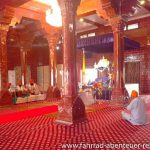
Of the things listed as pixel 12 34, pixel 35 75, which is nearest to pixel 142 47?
pixel 12 34

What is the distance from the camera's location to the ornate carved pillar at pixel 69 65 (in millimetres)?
→ 4609

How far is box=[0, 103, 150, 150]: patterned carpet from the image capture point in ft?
10.6

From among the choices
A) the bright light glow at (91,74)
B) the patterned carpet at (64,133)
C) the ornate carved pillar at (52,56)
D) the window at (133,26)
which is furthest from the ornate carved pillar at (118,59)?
the bright light glow at (91,74)

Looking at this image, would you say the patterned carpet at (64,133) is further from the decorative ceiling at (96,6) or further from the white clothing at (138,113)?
the decorative ceiling at (96,6)

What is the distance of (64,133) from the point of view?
149 inches

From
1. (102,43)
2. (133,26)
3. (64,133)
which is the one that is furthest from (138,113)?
(133,26)

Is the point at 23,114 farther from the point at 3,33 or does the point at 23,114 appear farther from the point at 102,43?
the point at 102,43

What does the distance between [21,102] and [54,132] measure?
15.5 feet

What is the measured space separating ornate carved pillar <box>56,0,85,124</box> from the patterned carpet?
1.06 feet

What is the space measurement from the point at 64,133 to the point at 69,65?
1528 mm

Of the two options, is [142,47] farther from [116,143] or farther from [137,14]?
[116,143]

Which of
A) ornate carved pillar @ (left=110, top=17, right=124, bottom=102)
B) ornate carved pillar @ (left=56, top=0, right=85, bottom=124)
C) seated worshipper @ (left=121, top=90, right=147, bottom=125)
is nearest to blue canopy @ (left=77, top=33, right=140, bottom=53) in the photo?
ornate carved pillar @ (left=110, top=17, right=124, bottom=102)

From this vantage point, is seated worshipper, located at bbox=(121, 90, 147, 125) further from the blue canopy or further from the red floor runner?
the blue canopy

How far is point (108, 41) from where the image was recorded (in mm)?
9461
